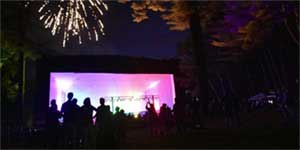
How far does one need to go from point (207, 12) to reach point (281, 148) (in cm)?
1176

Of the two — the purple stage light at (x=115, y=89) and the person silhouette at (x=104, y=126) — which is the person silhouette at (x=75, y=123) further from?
the purple stage light at (x=115, y=89)

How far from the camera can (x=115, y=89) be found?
2783 centimetres

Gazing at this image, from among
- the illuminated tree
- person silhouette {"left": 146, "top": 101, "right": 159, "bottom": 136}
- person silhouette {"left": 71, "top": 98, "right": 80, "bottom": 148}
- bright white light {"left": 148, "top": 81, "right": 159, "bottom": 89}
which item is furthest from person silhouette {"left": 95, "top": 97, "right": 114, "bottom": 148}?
bright white light {"left": 148, "top": 81, "right": 159, "bottom": 89}

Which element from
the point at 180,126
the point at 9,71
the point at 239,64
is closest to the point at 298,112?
the point at 180,126

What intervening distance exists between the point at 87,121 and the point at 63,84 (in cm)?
1557

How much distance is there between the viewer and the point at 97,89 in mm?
27234

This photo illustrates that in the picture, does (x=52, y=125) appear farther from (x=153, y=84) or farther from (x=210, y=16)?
(x=153, y=84)

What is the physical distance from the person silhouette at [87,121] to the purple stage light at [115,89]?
44.9 ft

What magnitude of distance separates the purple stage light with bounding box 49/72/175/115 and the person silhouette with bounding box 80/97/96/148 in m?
13.7

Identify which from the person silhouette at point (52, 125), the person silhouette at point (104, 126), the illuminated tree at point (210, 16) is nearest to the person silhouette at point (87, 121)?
the person silhouette at point (104, 126)

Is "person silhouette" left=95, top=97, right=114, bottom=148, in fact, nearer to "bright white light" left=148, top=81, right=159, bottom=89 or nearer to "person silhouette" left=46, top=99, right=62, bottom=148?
"person silhouette" left=46, top=99, right=62, bottom=148

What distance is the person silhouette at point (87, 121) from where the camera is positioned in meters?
12.7

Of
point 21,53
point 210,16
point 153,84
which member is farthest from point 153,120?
point 153,84

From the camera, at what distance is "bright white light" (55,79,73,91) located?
90.4ft
